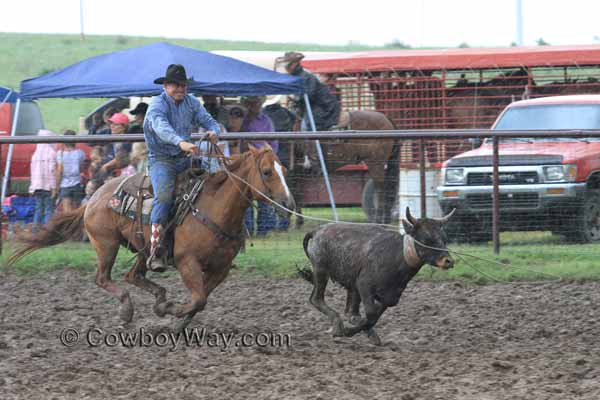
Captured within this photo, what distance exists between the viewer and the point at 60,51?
56625 mm

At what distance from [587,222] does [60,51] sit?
4767 centimetres

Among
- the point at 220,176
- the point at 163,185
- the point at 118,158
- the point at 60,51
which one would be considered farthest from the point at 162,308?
the point at 60,51

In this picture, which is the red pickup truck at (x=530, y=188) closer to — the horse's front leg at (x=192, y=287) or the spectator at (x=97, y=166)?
the spectator at (x=97, y=166)

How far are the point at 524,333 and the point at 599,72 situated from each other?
31.0ft

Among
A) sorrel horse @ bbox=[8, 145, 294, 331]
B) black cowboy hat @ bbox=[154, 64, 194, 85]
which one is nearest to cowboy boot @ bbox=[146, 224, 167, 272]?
sorrel horse @ bbox=[8, 145, 294, 331]

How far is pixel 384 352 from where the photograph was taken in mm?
8031

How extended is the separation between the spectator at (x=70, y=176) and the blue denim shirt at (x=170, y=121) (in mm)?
4150

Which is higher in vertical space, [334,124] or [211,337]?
[334,124]

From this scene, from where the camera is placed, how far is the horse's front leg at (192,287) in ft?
27.9

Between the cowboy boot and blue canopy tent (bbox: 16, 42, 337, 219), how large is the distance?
5.30 m

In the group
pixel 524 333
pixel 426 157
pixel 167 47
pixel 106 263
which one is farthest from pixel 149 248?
pixel 167 47

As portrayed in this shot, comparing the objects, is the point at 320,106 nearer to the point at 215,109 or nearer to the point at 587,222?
the point at 215,109

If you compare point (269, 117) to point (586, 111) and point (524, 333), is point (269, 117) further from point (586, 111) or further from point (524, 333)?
point (524, 333)

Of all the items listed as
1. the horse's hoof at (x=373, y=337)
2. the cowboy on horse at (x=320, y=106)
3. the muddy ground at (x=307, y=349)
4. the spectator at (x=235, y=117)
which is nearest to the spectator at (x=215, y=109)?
the spectator at (x=235, y=117)
